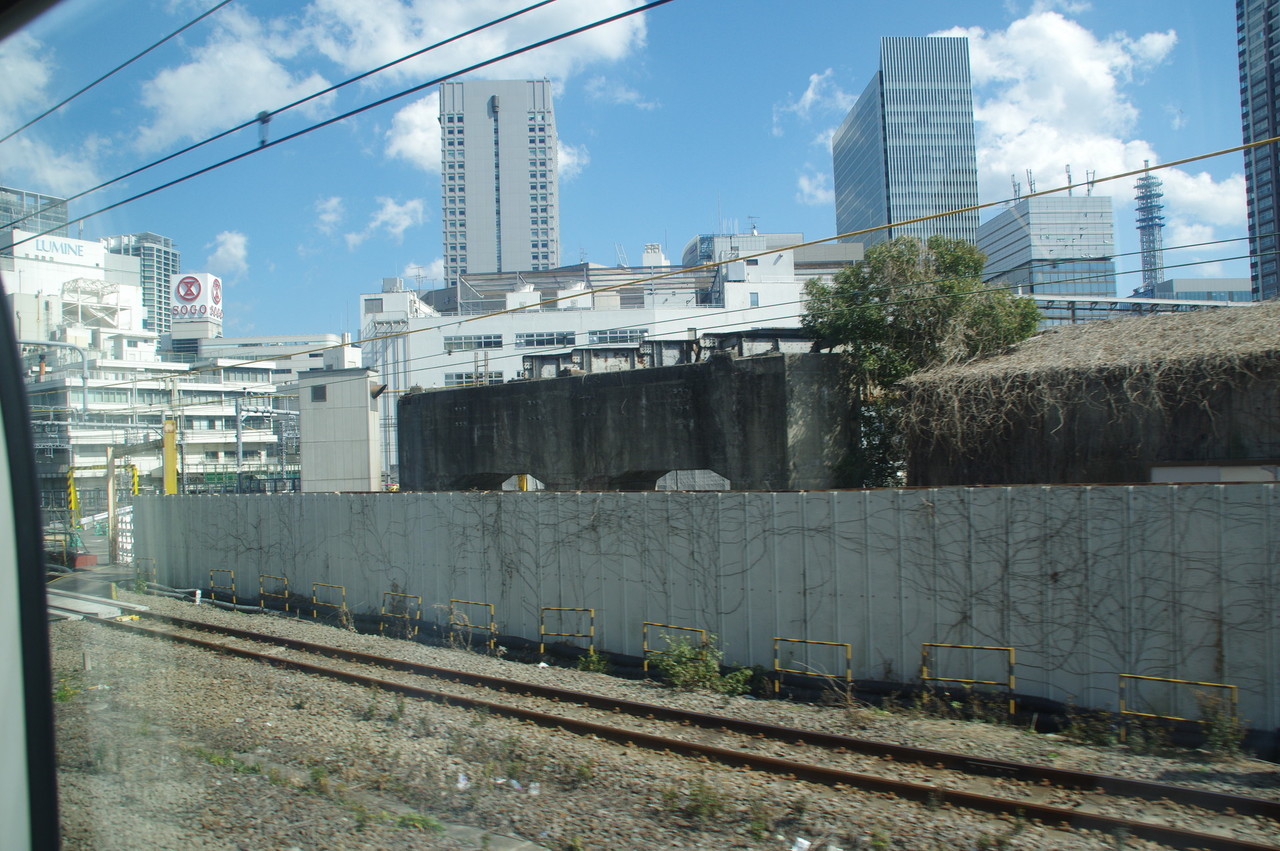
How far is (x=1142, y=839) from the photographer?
5066 millimetres

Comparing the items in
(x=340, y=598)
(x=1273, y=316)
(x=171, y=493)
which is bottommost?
(x=340, y=598)

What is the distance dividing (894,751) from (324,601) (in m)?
12.4

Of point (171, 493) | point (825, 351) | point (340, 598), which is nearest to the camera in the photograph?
point (340, 598)

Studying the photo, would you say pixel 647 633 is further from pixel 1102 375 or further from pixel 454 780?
pixel 1102 375

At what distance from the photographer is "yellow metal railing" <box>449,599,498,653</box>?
12.5 metres

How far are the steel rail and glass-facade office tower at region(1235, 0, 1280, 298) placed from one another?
645 cm

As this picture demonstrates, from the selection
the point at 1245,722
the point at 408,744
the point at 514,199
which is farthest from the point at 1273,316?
the point at 514,199

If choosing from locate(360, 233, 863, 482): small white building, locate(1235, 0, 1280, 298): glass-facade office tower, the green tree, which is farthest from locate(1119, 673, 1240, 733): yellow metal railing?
locate(360, 233, 863, 482): small white building

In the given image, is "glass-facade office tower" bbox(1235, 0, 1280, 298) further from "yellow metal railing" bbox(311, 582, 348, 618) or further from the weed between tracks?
"yellow metal railing" bbox(311, 582, 348, 618)

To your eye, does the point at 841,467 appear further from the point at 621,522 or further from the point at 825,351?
the point at 621,522

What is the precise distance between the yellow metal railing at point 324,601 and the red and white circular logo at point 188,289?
78552 millimetres

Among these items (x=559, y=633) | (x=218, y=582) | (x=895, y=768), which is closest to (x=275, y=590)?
(x=218, y=582)

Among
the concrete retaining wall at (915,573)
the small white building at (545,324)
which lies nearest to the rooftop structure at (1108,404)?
the concrete retaining wall at (915,573)

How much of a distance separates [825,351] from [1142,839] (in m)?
12.9
